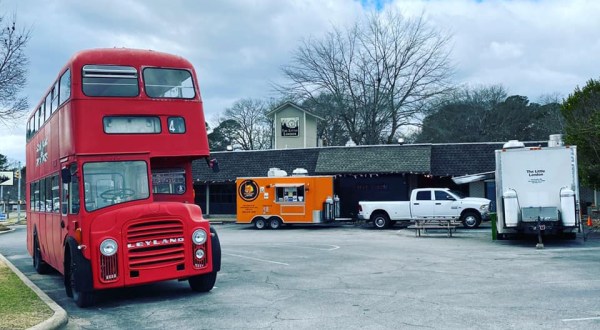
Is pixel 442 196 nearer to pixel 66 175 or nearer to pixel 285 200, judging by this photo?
pixel 285 200

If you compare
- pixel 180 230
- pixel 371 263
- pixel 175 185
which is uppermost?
pixel 175 185

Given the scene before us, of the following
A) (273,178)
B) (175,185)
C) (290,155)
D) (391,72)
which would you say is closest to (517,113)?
(391,72)

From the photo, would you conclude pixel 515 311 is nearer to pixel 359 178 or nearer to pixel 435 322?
pixel 435 322

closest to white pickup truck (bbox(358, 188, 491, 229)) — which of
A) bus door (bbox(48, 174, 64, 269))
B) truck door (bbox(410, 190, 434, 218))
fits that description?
truck door (bbox(410, 190, 434, 218))

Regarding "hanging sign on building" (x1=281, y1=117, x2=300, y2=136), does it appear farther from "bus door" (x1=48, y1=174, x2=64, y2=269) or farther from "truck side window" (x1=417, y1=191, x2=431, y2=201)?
"bus door" (x1=48, y1=174, x2=64, y2=269)

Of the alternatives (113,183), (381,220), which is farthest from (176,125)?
(381,220)

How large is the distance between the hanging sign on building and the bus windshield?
3686cm

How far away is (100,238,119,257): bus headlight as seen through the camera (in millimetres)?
9945

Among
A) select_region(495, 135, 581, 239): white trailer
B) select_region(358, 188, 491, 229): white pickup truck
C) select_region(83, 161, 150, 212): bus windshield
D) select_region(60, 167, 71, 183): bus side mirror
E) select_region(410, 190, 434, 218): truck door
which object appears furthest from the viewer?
select_region(410, 190, 434, 218): truck door

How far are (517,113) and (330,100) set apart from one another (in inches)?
737

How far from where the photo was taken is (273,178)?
3045 centimetres

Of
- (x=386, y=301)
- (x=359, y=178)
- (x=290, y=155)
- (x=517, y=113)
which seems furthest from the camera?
(x=517, y=113)

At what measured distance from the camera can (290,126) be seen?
156 ft

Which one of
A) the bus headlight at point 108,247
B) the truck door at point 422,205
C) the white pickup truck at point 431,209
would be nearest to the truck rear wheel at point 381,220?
the white pickup truck at point 431,209
